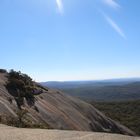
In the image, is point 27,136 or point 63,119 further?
point 63,119

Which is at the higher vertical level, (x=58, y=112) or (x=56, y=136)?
(x=56, y=136)

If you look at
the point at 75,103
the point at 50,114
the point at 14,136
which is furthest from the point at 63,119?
the point at 14,136

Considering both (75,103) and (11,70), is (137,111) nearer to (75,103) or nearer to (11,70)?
(75,103)

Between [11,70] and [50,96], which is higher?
[11,70]

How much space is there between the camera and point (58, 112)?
80.2 ft

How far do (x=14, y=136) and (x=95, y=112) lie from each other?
22.3m

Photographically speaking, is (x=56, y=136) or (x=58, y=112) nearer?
(x=56, y=136)

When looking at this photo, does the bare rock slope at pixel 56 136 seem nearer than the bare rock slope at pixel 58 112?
Yes

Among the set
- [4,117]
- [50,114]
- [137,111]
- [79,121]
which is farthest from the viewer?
[137,111]

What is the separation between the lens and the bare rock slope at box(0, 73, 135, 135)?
68.1 feet

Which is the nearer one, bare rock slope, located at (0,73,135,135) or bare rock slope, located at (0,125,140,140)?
bare rock slope, located at (0,125,140,140)

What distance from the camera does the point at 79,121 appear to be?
25172 mm

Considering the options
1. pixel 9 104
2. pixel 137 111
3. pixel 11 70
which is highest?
pixel 11 70

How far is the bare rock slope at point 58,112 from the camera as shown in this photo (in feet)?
68.1
